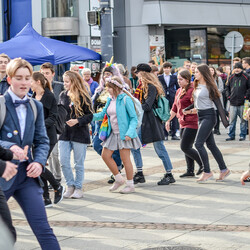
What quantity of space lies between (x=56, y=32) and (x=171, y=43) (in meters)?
5.43

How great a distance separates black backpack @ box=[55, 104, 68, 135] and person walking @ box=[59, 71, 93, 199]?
0.16m

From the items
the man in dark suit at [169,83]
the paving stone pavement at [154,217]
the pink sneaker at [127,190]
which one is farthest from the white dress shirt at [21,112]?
the man in dark suit at [169,83]

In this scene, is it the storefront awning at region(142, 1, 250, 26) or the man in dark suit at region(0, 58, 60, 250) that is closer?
the man in dark suit at region(0, 58, 60, 250)

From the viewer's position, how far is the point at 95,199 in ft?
29.1

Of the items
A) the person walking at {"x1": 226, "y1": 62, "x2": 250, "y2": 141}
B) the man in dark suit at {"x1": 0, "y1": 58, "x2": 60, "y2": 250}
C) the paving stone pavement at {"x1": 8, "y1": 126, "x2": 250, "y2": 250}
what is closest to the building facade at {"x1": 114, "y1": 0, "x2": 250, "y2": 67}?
the person walking at {"x1": 226, "y1": 62, "x2": 250, "y2": 141}

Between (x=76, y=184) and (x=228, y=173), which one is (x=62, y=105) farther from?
(x=228, y=173)

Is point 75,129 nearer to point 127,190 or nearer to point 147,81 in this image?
point 127,190

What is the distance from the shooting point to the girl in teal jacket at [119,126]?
9.08 metres

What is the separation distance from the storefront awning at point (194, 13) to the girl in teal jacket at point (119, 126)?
68.8 feet

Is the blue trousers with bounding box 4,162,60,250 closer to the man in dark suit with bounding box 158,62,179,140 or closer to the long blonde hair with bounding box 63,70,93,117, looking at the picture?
Answer: the long blonde hair with bounding box 63,70,93,117

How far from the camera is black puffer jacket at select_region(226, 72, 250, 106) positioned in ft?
51.5

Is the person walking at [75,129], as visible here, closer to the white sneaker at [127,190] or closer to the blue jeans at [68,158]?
the blue jeans at [68,158]

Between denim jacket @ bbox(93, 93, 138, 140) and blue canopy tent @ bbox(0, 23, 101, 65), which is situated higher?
blue canopy tent @ bbox(0, 23, 101, 65)

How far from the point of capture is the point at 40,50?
15922 millimetres
